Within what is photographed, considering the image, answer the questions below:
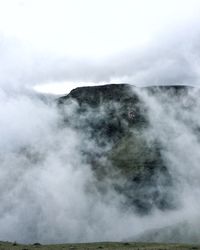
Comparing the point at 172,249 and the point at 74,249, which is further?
the point at 74,249

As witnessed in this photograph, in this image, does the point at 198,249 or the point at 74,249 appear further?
the point at 74,249

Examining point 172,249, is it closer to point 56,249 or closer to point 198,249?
point 198,249

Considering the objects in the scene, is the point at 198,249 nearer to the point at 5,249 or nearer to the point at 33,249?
the point at 33,249

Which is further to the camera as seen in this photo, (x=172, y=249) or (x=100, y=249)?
(x=100, y=249)

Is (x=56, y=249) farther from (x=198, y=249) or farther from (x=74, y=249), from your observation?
(x=198, y=249)

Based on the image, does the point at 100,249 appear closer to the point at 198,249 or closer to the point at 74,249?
the point at 74,249

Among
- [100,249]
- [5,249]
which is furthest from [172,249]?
[5,249]

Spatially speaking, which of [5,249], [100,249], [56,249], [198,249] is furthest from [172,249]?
[5,249]
